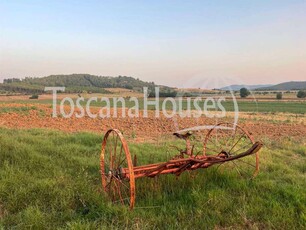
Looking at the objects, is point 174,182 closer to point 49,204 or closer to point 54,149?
point 49,204

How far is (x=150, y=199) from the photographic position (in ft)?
13.1

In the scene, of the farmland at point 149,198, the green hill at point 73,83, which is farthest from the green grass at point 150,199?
the green hill at point 73,83

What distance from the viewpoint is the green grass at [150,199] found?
10.9ft

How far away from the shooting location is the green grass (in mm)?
3312

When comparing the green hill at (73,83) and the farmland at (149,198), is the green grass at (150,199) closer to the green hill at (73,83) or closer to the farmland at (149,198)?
the farmland at (149,198)

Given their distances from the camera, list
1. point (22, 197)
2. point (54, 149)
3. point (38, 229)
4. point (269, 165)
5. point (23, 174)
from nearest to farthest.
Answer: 1. point (38, 229)
2. point (22, 197)
3. point (23, 174)
4. point (269, 165)
5. point (54, 149)

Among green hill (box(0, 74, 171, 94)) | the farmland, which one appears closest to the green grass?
the farmland

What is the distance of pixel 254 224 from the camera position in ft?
10.7

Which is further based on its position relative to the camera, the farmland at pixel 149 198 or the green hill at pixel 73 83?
the green hill at pixel 73 83

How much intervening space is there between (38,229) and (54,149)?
11.0 feet

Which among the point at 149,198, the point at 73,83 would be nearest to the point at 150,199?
the point at 149,198

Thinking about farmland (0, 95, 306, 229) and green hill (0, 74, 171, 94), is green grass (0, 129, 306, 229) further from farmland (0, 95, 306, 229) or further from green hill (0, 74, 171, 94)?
green hill (0, 74, 171, 94)

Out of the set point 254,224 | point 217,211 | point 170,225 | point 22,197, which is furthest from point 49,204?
point 254,224

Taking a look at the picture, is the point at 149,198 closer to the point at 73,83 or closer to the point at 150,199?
the point at 150,199
